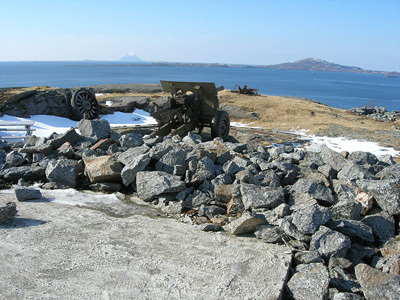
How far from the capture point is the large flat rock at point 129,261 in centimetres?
406

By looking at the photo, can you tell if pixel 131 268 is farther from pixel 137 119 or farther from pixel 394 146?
pixel 137 119

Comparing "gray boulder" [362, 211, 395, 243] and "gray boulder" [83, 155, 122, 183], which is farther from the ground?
"gray boulder" [83, 155, 122, 183]

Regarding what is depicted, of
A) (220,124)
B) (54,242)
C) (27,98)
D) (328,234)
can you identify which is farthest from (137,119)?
(328,234)

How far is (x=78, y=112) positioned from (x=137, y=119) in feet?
9.10

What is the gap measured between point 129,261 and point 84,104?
13.1 meters

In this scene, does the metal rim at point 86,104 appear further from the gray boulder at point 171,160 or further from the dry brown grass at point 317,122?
the gray boulder at point 171,160

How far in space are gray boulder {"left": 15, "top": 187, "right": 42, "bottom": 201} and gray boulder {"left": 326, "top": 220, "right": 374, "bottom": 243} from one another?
5.52m

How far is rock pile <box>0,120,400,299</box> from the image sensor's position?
4.47 m

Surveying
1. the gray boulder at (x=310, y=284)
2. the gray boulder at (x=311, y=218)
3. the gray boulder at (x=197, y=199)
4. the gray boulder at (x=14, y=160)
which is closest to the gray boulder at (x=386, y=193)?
the gray boulder at (x=311, y=218)

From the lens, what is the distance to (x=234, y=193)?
21.3ft

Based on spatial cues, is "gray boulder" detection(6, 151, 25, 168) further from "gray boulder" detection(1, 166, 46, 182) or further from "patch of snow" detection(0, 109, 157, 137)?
"patch of snow" detection(0, 109, 157, 137)

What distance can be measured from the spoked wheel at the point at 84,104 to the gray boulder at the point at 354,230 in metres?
13.2

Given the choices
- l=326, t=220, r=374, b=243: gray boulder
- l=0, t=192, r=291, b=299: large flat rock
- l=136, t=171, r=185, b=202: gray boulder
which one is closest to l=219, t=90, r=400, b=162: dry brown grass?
l=326, t=220, r=374, b=243: gray boulder

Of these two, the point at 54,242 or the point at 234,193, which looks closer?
the point at 54,242
